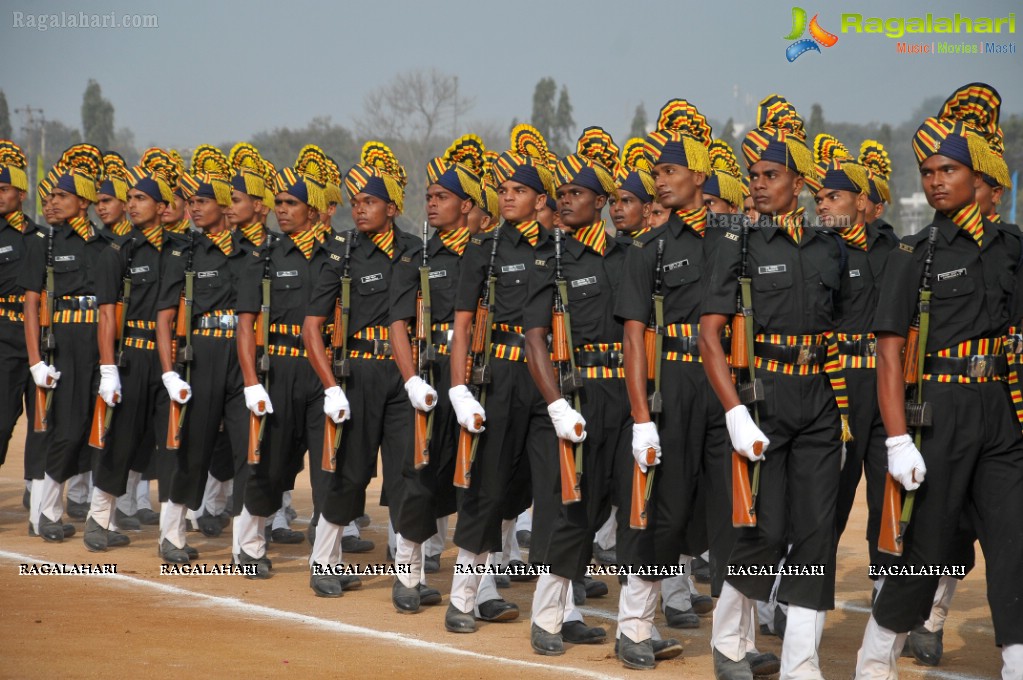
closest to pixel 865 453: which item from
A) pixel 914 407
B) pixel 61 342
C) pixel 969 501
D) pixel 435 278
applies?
pixel 969 501

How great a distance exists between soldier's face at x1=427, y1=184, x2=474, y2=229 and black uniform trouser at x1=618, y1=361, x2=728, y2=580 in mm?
2304

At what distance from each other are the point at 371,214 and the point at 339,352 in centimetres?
100

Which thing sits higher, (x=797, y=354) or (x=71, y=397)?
(x=797, y=354)

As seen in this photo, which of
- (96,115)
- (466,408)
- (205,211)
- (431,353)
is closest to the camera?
(466,408)

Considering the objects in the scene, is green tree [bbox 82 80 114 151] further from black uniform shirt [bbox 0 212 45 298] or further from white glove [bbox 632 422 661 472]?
white glove [bbox 632 422 661 472]

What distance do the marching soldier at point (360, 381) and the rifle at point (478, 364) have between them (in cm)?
100

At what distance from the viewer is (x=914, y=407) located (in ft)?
21.4

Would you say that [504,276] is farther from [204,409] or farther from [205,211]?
[205,211]

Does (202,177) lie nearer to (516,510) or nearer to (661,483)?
(516,510)

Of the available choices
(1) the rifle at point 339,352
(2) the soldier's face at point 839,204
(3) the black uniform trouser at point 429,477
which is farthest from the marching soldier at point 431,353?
(2) the soldier's face at point 839,204

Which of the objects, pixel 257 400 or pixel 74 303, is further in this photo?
pixel 74 303

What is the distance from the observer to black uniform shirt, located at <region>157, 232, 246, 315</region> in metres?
10.6

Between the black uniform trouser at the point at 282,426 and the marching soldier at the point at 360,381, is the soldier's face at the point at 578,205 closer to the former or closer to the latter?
the marching soldier at the point at 360,381

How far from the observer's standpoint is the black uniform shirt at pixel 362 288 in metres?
9.38
